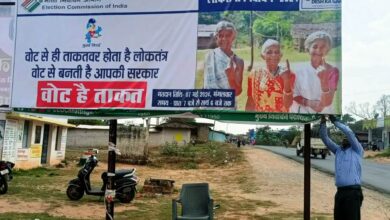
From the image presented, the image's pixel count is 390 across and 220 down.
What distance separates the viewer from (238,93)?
684 cm

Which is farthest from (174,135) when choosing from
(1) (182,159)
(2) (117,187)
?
(2) (117,187)

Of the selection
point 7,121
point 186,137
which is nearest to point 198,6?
point 7,121

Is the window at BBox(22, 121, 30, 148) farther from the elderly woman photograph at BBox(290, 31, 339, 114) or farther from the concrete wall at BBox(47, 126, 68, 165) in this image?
the elderly woman photograph at BBox(290, 31, 339, 114)

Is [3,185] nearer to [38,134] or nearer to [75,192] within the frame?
[75,192]

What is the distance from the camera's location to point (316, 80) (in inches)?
265

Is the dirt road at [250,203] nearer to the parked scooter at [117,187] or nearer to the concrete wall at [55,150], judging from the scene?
the parked scooter at [117,187]

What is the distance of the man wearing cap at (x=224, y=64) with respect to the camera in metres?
6.88

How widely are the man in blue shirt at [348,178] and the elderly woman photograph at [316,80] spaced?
1.33ft

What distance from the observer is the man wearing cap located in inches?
271

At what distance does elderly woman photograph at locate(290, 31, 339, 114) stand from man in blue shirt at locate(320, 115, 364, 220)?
16.0 inches

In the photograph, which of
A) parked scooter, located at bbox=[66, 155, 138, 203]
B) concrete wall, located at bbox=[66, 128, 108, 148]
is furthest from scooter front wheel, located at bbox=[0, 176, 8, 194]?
concrete wall, located at bbox=[66, 128, 108, 148]

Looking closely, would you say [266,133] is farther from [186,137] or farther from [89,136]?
[89,136]

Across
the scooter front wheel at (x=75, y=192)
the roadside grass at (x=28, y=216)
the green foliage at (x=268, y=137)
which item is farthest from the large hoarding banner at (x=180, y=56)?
the green foliage at (x=268, y=137)

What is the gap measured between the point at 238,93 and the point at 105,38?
7.09 ft
